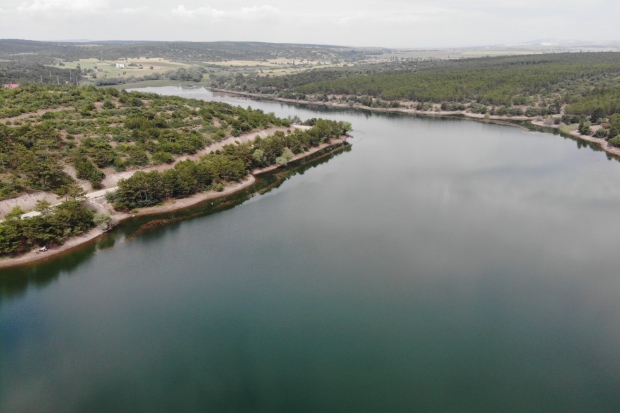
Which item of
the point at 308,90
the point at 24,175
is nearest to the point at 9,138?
the point at 24,175

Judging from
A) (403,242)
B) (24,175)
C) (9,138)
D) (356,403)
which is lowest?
(356,403)

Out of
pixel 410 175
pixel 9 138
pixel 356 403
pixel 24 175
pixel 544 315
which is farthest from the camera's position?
pixel 410 175

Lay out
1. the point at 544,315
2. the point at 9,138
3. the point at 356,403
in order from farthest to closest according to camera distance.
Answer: the point at 9,138 < the point at 544,315 < the point at 356,403

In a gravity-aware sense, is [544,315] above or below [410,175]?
below

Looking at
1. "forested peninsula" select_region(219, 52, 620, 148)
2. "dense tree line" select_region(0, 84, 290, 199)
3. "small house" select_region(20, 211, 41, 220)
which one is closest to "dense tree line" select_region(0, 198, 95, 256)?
"small house" select_region(20, 211, 41, 220)

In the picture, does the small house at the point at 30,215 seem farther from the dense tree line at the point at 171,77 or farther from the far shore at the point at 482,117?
the dense tree line at the point at 171,77

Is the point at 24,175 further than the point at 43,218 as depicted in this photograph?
Yes

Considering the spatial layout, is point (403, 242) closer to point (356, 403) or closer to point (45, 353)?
point (356, 403)
